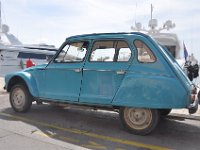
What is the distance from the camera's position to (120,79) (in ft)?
19.9

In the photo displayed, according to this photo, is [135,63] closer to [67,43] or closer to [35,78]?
[67,43]

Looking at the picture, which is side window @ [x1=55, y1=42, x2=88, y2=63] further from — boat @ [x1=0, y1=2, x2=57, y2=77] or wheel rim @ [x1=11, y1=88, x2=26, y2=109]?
boat @ [x1=0, y1=2, x2=57, y2=77]

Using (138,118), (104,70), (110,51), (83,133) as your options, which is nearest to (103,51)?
(110,51)

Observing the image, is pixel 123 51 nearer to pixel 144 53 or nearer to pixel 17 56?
pixel 144 53

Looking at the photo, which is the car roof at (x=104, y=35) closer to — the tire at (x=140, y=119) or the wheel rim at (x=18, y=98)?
the tire at (x=140, y=119)

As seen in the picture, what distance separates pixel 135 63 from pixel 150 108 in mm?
914

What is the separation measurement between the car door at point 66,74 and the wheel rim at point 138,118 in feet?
4.00

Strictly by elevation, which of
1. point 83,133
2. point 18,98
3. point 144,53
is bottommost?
point 83,133

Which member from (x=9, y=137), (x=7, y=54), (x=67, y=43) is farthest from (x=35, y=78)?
(x=7, y=54)

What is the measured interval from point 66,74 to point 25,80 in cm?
126

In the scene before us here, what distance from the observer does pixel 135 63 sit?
598 centimetres

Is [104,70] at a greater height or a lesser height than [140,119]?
greater

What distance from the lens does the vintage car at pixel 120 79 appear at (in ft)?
18.5

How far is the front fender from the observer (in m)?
7.35
